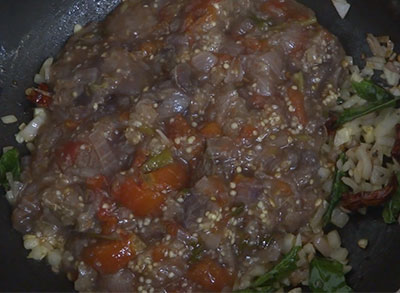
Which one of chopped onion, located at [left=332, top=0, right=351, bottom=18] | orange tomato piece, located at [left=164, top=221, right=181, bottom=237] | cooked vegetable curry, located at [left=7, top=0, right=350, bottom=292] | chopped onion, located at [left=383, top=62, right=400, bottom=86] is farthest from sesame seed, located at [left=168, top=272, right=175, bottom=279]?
chopped onion, located at [left=332, top=0, right=351, bottom=18]

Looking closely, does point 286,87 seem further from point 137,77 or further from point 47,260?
point 47,260

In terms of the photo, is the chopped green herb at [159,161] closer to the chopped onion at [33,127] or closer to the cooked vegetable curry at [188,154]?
the cooked vegetable curry at [188,154]

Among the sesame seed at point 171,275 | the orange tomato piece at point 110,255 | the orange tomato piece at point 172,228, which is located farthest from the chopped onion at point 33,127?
the sesame seed at point 171,275

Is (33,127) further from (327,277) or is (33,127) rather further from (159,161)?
(327,277)

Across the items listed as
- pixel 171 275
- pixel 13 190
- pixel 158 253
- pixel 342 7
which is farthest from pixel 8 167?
pixel 342 7

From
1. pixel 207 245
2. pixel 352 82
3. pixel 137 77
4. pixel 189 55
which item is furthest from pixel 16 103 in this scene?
pixel 352 82

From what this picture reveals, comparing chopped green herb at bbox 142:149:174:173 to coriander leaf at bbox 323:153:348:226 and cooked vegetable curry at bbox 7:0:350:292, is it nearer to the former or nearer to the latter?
cooked vegetable curry at bbox 7:0:350:292
